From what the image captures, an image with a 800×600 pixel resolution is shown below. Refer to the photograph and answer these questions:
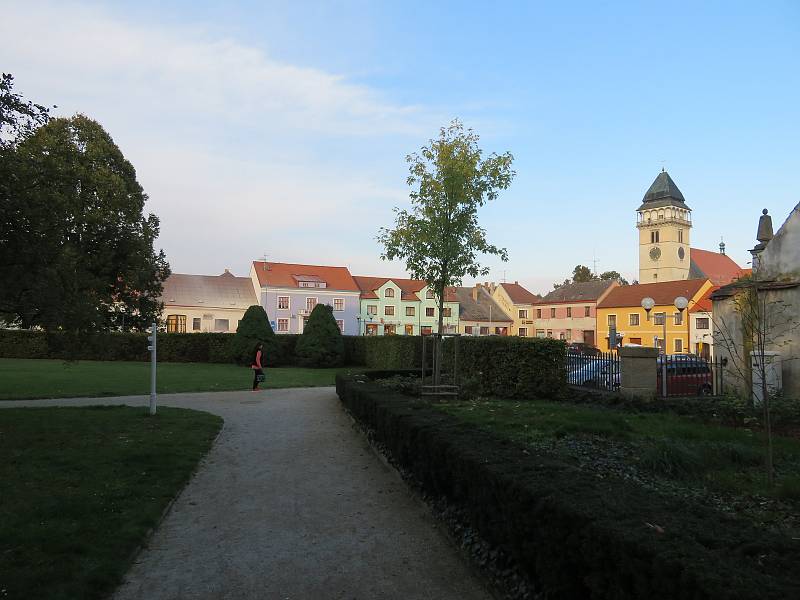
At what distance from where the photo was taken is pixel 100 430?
11.3 m

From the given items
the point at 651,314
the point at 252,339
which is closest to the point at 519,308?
the point at 651,314

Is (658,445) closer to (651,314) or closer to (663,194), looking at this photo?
(651,314)

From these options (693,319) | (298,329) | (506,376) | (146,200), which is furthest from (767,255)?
(298,329)

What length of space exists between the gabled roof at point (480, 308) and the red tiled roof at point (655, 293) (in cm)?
1695

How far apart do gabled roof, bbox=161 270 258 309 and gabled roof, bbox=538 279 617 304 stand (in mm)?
39289

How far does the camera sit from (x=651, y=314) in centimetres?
6038

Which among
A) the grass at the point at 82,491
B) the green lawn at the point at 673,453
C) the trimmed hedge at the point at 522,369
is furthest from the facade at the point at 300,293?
the green lawn at the point at 673,453

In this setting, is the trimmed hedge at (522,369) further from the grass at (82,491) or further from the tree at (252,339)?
the tree at (252,339)

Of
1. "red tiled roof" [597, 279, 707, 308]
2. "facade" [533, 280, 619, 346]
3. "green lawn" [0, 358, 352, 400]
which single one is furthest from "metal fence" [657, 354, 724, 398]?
"facade" [533, 280, 619, 346]

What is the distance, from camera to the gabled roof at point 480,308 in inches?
3243

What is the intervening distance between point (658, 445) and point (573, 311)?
237ft

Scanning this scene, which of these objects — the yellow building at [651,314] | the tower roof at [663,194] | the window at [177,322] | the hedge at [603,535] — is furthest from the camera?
the tower roof at [663,194]

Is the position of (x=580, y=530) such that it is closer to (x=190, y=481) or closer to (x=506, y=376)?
(x=190, y=481)

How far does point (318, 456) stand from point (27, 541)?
16.9ft
